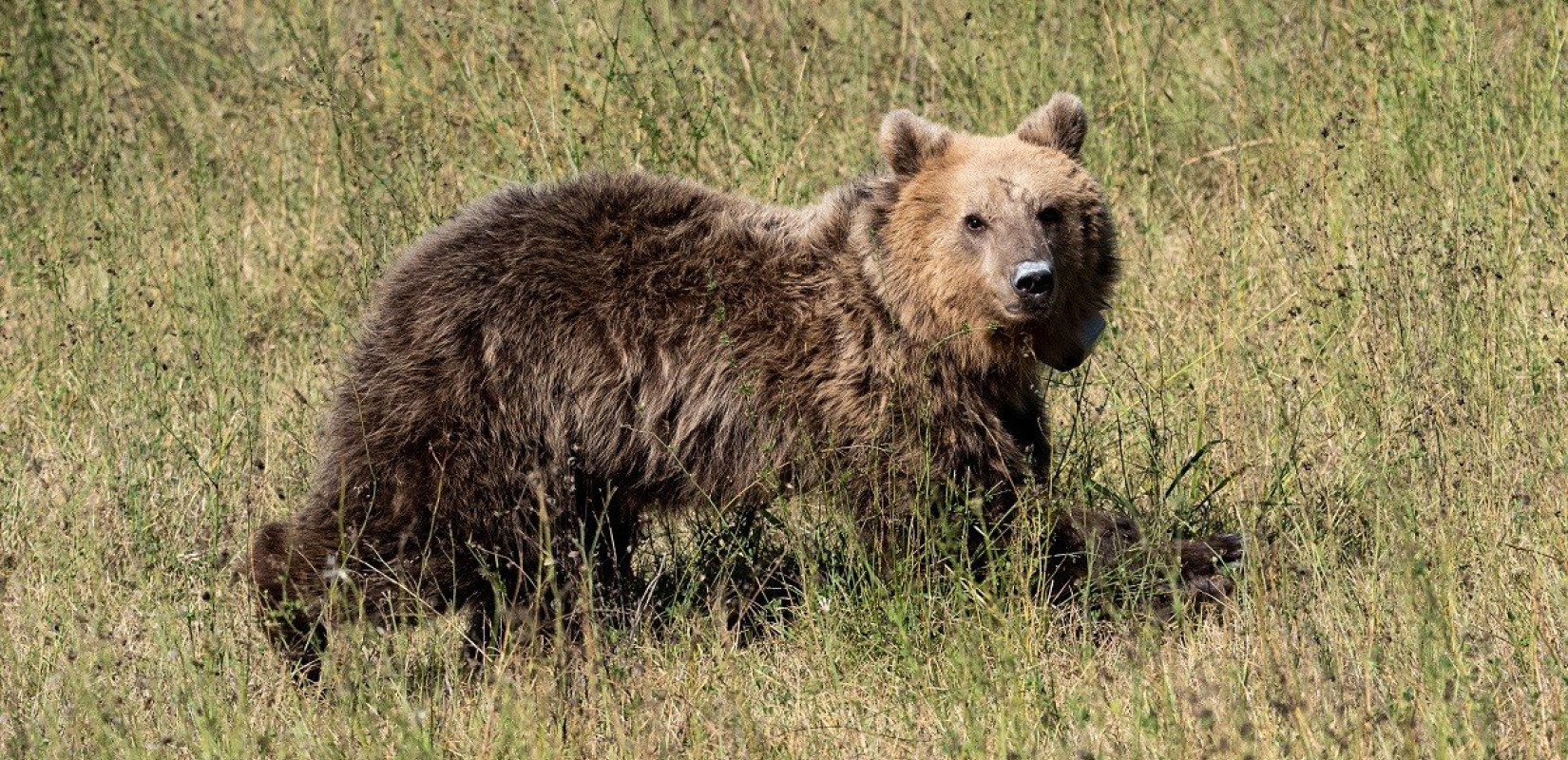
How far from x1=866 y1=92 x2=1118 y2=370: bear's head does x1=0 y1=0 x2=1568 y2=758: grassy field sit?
454 millimetres

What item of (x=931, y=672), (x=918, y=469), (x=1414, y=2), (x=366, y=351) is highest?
(x=1414, y=2)

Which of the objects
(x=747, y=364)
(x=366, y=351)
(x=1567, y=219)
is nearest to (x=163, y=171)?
(x=366, y=351)

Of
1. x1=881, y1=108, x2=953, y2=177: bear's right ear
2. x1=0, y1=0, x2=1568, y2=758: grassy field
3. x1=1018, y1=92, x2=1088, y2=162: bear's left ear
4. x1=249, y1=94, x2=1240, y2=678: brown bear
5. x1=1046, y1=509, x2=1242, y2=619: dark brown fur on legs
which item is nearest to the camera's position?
x1=0, y1=0, x2=1568, y2=758: grassy field

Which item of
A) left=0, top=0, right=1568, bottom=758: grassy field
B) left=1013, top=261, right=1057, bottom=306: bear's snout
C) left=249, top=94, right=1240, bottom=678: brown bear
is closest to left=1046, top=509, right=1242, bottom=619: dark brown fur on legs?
left=249, top=94, right=1240, bottom=678: brown bear

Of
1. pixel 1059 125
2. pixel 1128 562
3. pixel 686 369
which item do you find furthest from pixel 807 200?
pixel 1128 562

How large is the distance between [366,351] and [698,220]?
45.7 inches

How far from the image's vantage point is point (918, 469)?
5637 millimetres

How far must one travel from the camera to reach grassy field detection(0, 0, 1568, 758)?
4.65m

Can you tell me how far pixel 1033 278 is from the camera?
552 cm

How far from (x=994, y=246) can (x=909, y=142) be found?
1.79ft

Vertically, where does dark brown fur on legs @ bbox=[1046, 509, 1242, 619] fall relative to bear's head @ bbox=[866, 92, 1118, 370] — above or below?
below

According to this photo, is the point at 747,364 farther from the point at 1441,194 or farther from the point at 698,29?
the point at 698,29

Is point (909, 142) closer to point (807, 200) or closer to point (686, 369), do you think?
point (686, 369)

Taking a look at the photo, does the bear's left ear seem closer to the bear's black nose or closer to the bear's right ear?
the bear's right ear
